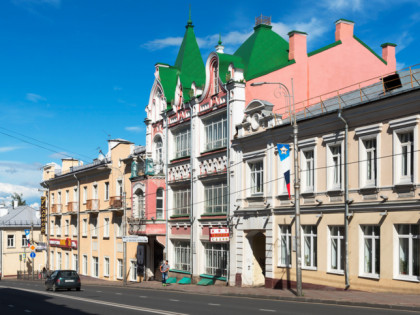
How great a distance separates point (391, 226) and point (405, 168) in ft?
7.49

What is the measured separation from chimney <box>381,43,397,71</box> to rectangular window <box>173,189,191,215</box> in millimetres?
15001

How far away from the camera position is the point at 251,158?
3259 centimetres

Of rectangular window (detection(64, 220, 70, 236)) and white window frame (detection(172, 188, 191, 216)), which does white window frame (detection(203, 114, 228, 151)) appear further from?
rectangular window (detection(64, 220, 70, 236))

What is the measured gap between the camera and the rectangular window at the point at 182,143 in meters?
39.7

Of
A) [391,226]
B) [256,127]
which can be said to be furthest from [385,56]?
[391,226]

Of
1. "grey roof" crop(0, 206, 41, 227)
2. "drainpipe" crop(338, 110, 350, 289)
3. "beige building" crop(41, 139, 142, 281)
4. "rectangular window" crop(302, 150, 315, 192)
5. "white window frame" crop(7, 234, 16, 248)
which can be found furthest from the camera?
"grey roof" crop(0, 206, 41, 227)

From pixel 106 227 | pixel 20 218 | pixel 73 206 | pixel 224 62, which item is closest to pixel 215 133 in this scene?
pixel 224 62

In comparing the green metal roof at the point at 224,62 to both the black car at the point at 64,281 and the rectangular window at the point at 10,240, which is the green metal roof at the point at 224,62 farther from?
the rectangular window at the point at 10,240

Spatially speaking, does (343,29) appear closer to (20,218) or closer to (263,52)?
(263,52)

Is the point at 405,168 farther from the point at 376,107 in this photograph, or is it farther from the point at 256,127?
the point at 256,127

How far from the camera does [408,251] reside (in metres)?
22.8

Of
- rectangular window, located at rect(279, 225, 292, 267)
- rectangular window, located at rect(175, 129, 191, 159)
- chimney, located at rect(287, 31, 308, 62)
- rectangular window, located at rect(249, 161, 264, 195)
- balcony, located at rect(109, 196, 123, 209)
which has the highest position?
chimney, located at rect(287, 31, 308, 62)

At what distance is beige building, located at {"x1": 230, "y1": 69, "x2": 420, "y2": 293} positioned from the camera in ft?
75.5

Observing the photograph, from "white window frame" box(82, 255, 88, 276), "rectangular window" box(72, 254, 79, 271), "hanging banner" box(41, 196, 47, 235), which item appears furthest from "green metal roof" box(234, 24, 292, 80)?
"hanging banner" box(41, 196, 47, 235)
